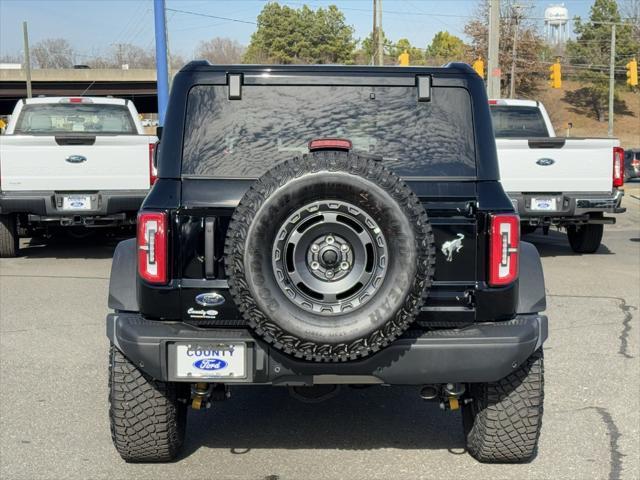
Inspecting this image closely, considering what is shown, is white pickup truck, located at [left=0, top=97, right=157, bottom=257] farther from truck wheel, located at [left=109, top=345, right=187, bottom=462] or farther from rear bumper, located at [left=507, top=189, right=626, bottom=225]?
truck wheel, located at [left=109, top=345, right=187, bottom=462]

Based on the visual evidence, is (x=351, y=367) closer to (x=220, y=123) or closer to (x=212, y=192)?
(x=212, y=192)

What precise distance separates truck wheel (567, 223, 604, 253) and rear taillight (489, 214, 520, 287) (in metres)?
8.95

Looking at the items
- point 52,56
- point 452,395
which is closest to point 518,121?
point 452,395

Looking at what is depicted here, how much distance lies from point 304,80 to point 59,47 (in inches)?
4481

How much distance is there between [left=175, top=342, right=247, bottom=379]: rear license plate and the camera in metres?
4.07

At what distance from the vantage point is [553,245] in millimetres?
14078

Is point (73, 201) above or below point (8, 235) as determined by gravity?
above

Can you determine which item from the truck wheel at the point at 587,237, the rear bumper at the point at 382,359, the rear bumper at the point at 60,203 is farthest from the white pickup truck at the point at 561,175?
the rear bumper at the point at 382,359

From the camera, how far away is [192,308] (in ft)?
13.8

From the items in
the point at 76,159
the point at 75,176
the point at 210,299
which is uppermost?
the point at 76,159

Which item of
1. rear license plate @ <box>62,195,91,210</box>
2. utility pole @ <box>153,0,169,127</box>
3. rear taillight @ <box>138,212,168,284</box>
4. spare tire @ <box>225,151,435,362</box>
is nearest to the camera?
spare tire @ <box>225,151,435,362</box>

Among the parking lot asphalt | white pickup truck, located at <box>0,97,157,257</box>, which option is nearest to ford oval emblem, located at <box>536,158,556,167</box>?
the parking lot asphalt

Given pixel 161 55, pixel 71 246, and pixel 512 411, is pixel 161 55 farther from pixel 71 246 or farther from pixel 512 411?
pixel 512 411

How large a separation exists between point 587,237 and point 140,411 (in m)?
9.58
